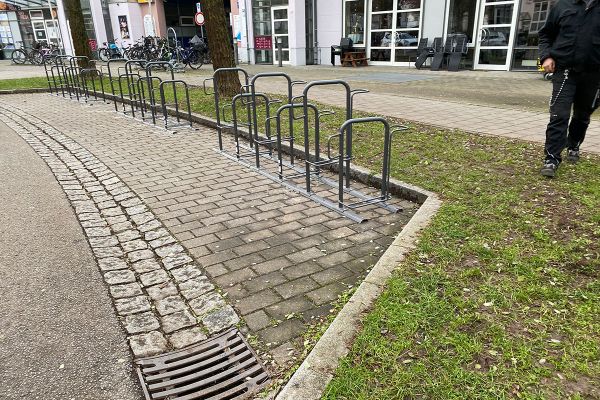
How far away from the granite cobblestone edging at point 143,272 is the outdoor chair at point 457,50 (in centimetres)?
1379

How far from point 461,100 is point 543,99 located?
5.97 feet

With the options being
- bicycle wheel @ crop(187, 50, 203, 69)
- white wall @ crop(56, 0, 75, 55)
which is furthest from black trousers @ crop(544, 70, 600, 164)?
white wall @ crop(56, 0, 75, 55)

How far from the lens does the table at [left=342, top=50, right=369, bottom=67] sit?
19.2m

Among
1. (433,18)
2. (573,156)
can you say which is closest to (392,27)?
(433,18)

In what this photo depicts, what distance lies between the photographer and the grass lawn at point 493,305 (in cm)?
212

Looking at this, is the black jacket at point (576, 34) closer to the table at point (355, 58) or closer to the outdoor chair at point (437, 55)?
the outdoor chair at point (437, 55)

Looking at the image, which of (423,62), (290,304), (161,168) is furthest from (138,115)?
(423,62)

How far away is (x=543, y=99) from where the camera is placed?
33.2ft

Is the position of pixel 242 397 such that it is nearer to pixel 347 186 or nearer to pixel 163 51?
pixel 347 186

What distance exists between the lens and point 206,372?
249cm

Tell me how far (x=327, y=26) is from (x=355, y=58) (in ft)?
7.70

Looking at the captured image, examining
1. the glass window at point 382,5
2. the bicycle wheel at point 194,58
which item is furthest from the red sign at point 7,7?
the glass window at point 382,5

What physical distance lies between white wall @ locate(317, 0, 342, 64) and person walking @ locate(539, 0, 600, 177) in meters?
16.1

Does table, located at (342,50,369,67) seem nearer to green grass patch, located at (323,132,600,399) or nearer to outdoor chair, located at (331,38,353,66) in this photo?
outdoor chair, located at (331,38,353,66)
